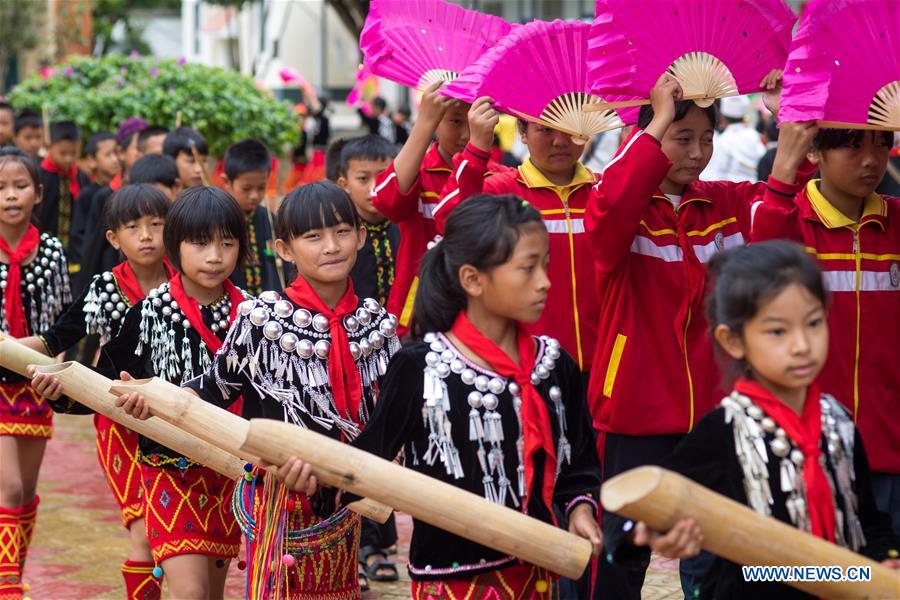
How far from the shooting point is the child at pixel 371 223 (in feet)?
21.9

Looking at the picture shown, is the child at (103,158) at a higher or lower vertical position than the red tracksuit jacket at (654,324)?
higher

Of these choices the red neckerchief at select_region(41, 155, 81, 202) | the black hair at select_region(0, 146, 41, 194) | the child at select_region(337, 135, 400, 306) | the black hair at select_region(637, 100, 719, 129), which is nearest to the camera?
the black hair at select_region(637, 100, 719, 129)

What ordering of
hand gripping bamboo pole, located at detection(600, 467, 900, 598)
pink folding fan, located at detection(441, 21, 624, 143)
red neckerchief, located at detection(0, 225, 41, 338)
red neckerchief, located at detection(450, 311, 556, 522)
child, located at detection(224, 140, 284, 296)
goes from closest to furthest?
hand gripping bamboo pole, located at detection(600, 467, 900, 598), red neckerchief, located at detection(450, 311, 556, 522), pink folding fan, located at detection(441, 21, 624, 143), red neckerchief, located at detection(0, 225, 41, 338), child, located at detection(224, 140, 284, 296)

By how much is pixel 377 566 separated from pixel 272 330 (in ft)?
7.50

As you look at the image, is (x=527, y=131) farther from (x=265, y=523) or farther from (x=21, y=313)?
(x=21, y=313)

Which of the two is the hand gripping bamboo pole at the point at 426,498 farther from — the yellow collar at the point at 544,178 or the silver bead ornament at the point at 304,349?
the yellow collar at the point at 544,178

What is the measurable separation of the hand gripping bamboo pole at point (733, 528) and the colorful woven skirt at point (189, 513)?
2280mm

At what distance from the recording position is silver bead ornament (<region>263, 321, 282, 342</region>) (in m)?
4.31

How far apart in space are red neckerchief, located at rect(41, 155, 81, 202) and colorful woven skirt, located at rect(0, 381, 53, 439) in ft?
16.8

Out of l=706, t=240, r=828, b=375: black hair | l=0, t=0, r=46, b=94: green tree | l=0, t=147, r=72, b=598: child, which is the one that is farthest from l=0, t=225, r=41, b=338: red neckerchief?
l=0, t=0, r=46, b=94: green tree

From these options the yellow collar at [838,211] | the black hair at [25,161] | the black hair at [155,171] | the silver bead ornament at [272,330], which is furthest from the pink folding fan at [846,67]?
the black hair at [155,171]

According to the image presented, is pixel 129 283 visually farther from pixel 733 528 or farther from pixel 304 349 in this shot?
pixel 733 528

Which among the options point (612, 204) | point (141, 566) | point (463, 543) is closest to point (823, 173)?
point (612, 204)

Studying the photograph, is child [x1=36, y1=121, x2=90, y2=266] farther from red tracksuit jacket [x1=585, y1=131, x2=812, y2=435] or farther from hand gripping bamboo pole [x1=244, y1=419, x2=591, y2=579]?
hand gripping bamboo pole [x1=244, y1=419, x2=591, y2=579]
